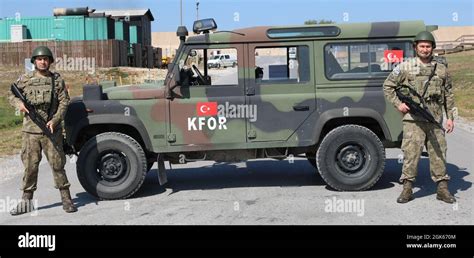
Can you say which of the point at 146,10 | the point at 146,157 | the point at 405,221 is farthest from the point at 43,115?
the point at 146,10

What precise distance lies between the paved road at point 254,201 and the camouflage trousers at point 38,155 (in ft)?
1.24

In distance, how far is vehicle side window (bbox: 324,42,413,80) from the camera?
732 cm

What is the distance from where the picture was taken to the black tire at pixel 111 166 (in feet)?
23.4

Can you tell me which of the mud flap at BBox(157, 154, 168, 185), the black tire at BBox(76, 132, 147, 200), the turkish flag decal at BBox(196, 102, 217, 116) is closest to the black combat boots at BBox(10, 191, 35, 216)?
the black tire at BBox(76, 132, 147, 200)

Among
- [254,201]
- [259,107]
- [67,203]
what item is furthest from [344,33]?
[67,203]

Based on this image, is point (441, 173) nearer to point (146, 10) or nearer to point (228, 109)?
point (228, 109)

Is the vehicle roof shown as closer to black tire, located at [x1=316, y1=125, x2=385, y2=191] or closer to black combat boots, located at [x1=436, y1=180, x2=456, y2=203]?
black tire, located at [x1=316, y1=125, x2=385, y2=191]

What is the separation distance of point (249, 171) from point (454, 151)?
4038 millimetres

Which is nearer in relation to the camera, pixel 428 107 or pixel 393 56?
pixel 428 107

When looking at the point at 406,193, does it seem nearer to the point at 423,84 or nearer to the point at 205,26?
the point at 423,84

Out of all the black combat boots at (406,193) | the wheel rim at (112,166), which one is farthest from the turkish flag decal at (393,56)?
the wheel rim at (112,166)

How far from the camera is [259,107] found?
7.21 m

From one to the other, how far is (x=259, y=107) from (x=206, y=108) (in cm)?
67

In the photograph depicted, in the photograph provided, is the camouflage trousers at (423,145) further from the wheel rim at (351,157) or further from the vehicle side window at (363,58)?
the vehicle side window at (363,58)
